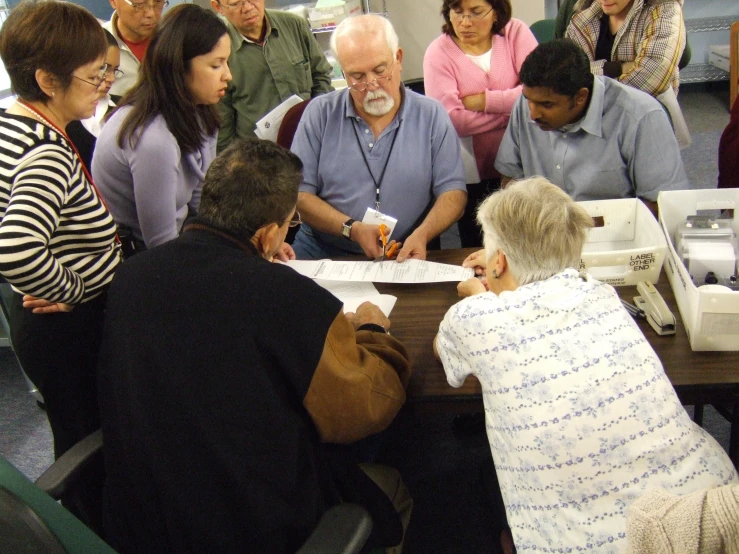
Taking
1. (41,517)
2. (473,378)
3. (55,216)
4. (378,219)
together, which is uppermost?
(55,216)

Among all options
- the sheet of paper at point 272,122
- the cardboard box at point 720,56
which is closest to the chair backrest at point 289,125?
the sheet of paper at point 272,122

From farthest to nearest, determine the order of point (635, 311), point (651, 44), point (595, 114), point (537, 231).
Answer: point (651, 44) < point (595, 114) < point (635, 311) < point (537, 231)

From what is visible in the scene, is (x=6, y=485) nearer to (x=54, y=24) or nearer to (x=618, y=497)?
(x=618, y=497)

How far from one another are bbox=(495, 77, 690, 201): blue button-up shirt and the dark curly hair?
1.76 feet

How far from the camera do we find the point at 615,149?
6.61 feet

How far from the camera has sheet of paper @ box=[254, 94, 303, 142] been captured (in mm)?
2539

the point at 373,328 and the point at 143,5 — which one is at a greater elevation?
the point at 143,5

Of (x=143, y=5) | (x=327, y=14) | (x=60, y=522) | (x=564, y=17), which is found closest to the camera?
(x=60, y=522)

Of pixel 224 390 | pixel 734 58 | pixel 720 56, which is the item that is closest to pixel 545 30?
pixel 734 58

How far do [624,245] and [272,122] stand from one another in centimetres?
144

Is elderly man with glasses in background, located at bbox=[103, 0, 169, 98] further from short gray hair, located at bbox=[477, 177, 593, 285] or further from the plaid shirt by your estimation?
short gray hair, located at bbox=[477, 177, 593, 285]

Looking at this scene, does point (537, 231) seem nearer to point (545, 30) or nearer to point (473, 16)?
point (473, 16)

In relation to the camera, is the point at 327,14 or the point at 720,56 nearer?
the point at 327,14

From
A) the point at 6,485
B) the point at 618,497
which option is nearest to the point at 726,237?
the point at 618,497
